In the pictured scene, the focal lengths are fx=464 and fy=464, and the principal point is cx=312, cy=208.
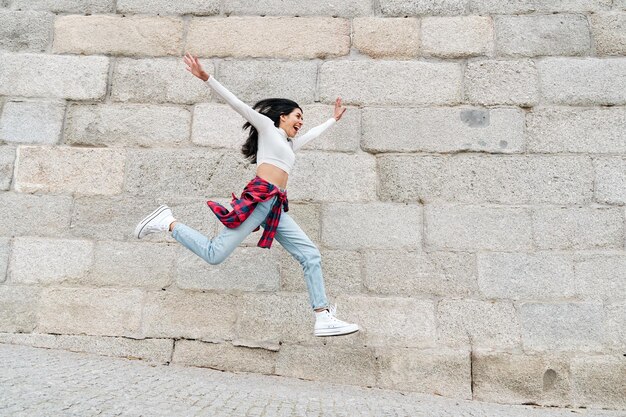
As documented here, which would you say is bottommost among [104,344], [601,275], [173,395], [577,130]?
[173,395]

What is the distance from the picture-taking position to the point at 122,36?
3.78 meters

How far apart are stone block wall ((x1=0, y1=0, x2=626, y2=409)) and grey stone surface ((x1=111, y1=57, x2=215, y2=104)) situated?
17mm

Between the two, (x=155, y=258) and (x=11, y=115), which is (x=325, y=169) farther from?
(x=11, y=115)

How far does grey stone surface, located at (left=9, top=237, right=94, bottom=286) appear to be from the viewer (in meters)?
3.49

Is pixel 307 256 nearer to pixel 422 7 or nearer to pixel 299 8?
pixel 299 8

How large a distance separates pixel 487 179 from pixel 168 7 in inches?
114

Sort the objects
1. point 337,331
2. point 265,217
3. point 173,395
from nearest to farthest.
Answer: point 173,395
point 337,331
point 265,217

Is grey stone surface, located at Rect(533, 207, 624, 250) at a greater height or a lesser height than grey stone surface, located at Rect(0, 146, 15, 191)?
lesser

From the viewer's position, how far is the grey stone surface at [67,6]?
3.83 meters

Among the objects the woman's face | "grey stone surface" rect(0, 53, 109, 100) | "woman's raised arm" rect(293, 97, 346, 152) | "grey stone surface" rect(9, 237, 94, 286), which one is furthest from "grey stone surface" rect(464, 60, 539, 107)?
"grey stone surface" rect(9, 237, 94, 286)

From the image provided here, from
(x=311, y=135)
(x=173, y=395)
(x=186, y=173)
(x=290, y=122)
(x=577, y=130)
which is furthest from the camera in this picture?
(x=186, y=173)

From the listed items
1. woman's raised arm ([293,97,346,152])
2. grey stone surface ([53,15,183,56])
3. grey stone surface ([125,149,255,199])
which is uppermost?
grey stone surface ([53,15,183,56])

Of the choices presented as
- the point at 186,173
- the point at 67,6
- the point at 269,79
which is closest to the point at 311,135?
the point at 269,79

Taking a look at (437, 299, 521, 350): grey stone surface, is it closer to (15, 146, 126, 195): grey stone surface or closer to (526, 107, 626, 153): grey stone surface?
(526, 107, 626, 153): grey stone surface
